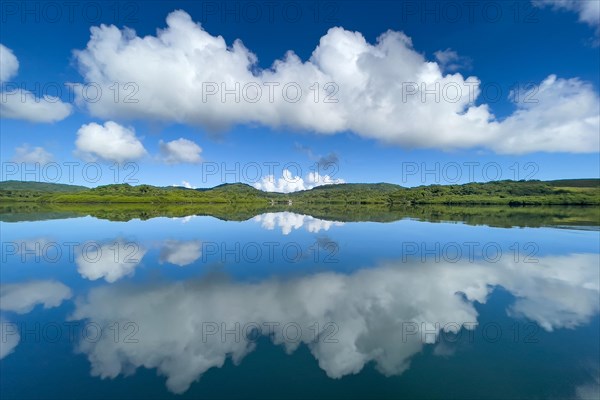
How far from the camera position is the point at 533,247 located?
22766 millimetres

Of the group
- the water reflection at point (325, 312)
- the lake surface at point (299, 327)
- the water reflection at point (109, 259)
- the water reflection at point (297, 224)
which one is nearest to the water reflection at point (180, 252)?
the lake surface at point (299, 327)

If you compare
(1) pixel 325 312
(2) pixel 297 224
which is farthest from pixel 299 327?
(2) pixel 297 224

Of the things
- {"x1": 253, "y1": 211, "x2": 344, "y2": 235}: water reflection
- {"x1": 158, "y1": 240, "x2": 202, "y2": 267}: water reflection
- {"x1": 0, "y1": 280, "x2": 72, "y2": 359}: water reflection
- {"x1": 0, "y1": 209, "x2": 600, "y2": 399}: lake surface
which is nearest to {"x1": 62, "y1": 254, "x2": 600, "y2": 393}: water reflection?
{"x1": 0, "y1": 209, "x2": 600, "y2": 399}: lake surface

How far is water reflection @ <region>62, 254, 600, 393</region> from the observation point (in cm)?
766

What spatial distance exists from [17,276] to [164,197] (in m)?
126

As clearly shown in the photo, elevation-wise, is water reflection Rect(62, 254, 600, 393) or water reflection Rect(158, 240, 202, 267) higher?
water reflection Rect(158, 240, 202, 267)

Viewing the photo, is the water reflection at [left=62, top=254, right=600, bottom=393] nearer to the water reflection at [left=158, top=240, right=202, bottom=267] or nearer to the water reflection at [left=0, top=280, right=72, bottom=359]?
the water reflection at [left=0, top=280, right=72, bottom=359]

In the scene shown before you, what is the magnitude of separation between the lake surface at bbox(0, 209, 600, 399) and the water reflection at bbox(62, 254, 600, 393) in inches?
2.2

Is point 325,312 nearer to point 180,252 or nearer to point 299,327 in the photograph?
point 299,327

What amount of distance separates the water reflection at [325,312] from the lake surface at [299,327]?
0.18ft

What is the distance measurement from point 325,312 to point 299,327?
1.47 m

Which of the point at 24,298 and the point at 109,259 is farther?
the point at 109,259

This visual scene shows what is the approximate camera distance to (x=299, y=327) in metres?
9.30

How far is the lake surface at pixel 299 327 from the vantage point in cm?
661
